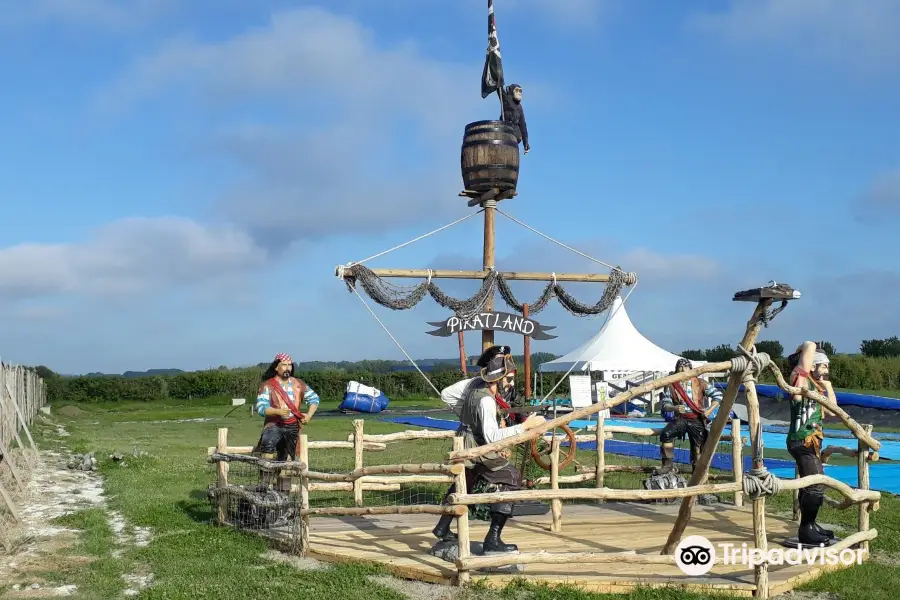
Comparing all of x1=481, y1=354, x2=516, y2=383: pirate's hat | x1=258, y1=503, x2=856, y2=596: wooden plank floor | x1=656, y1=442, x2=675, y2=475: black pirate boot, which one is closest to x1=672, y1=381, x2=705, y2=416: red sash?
x1=656, y1=442, x2=675, y2=475: black pirate boot

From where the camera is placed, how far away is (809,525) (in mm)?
7410

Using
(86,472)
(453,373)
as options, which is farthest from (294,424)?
(453,373)

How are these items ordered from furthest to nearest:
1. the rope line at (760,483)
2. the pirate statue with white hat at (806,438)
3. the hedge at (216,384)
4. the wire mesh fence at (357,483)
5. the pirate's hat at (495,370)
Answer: the hedge at (216,384) < the wire mesh fence at (357,483) < the pirate statue with white hat at (806,438) < the pirate's hat at (495,370) < the rope line at (760,483)

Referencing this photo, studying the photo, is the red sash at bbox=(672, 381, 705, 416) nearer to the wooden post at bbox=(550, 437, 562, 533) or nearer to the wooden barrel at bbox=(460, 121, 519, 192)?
the wooden post at bbox=(550, 437, 562, 533)

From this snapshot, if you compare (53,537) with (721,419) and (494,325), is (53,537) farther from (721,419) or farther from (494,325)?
(721,419)

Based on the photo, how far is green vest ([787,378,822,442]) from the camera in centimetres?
740

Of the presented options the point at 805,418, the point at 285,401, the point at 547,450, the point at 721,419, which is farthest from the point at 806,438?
the point at 285,401

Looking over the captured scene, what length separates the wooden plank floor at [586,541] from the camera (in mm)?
Answer: 6447

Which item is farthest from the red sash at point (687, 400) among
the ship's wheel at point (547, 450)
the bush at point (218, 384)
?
the bush at point (218, 384)

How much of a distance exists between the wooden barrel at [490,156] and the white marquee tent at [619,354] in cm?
1559

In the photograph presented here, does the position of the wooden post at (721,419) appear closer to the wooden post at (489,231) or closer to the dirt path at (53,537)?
the dirt path at (53,537)

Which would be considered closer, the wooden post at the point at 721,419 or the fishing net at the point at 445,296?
the wooden post at the point at 721,419

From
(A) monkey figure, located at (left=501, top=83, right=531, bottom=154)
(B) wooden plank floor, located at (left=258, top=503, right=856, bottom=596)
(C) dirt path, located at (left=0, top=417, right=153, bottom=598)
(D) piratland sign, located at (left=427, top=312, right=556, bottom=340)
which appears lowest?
(C) dirt path, located at (left=0, top=417, right=153, bottom=598)

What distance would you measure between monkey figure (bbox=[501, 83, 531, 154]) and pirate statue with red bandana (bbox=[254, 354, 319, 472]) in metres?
4.71
